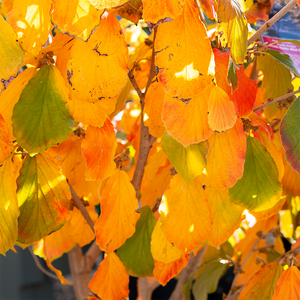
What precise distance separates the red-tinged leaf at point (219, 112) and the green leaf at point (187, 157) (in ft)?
0.12

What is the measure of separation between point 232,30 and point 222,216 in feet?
0.69

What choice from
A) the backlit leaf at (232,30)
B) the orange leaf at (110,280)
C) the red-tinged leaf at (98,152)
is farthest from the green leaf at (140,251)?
the backlit leaf at (232,30)

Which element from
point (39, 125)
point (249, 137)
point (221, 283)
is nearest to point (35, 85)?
point (39, 125)

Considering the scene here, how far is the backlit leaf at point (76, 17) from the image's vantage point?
9.6 inches

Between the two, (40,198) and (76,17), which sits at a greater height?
(76,17)

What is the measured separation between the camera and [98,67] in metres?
0.27

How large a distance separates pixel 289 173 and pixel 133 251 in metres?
0.28

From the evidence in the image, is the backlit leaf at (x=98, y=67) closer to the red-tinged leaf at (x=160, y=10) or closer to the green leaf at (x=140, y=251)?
the red-tinged leaf at (x=160, y=10)

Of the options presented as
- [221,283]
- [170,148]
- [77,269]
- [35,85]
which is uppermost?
[35,85]

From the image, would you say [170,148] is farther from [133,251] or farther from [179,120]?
[133,251]

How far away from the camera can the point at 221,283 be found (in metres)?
1.29

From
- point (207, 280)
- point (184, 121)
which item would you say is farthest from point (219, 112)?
point (207, 280)

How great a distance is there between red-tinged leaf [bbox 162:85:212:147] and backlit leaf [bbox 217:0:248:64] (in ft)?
0.16

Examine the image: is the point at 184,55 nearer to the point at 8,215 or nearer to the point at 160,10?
the point at 160,10
